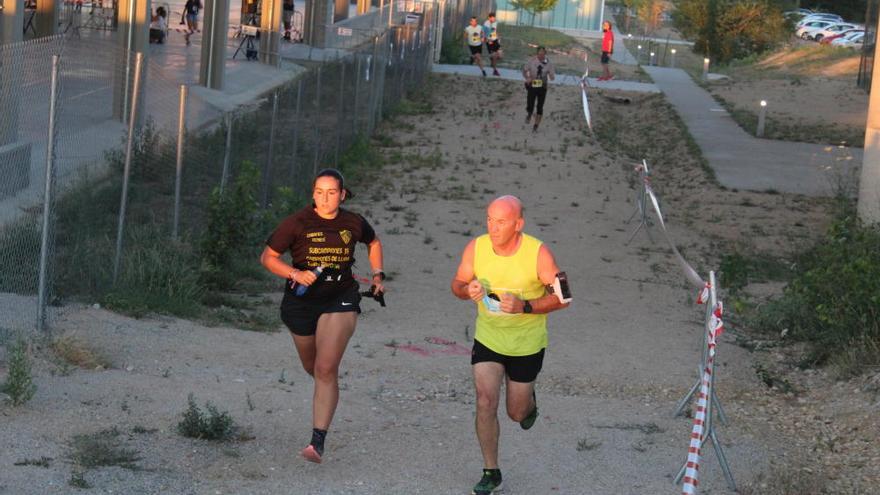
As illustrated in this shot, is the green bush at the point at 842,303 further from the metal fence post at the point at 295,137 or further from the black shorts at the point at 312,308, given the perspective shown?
the metal fence post at the point at 295,137

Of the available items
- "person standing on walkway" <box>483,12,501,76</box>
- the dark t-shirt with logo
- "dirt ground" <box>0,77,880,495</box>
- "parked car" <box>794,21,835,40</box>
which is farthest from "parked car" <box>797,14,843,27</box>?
the dark t-shirt with logo

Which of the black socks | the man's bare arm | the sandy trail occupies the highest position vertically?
the man's bare arm

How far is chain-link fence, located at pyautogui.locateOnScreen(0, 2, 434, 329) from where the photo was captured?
992cm

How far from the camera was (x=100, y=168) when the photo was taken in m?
12.8

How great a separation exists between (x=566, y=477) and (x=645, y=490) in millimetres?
444

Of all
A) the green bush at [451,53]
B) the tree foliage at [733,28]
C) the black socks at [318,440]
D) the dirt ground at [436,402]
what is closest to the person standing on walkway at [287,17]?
the green bush at [451,53]

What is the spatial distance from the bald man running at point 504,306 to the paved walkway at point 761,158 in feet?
49.7

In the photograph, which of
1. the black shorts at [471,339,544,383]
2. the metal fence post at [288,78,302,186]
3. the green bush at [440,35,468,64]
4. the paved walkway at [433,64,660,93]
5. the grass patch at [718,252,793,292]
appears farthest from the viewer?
the green bush at [440,35,468,64]

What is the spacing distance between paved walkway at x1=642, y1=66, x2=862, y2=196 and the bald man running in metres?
15.2

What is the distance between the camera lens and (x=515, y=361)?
7.03 m

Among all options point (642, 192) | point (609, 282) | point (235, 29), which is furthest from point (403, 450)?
point (235, 29)

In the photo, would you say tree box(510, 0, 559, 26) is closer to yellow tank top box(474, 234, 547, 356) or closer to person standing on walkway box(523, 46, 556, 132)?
person standing on walkway box(523, 46, 556, 132)

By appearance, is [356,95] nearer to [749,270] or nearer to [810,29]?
[749,270]

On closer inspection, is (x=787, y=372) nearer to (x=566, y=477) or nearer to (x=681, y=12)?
(x=566, y=477)
